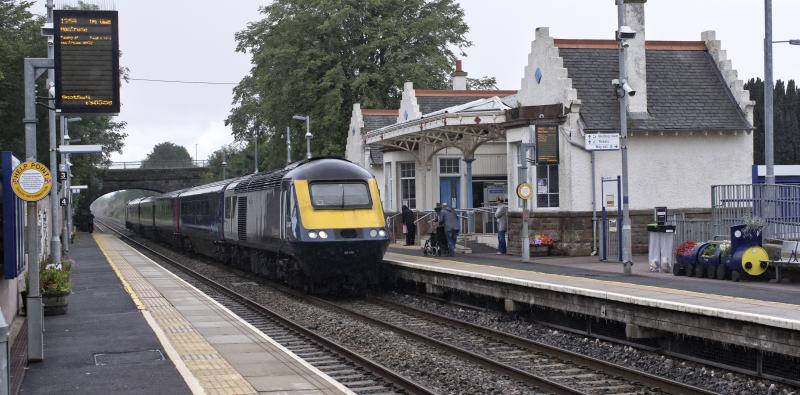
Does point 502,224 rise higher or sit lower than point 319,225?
lower

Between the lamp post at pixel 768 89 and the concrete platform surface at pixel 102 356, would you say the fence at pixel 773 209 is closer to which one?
the lamp post at pixel 768 89

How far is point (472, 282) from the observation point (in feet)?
63.5

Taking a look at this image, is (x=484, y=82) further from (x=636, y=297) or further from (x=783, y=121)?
(x=636, y=297)

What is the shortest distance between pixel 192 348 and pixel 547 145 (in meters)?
14.7

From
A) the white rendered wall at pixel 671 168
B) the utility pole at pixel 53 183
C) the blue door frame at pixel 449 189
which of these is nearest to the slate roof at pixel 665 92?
the white rendered wall at pixel 671 168

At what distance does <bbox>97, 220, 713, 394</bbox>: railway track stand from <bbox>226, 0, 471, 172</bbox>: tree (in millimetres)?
34400

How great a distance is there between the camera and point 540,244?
26.5m

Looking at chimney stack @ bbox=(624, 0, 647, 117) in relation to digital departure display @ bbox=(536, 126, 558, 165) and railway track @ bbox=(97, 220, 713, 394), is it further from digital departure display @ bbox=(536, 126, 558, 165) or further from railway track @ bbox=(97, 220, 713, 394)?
railway track @ bbox=(97, 220, 713, 394)

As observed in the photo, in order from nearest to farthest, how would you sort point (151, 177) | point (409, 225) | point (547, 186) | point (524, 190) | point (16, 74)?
point (524, 190) < point (547, 186) < point (409, 225) < point (16, 74) < point (151, 177)

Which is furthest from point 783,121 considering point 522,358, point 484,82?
point 522,358

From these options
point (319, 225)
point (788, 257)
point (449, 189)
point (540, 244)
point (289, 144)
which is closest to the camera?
point (788, 257)

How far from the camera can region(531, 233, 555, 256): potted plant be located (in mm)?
26469

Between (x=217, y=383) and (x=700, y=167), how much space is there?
19801 mm

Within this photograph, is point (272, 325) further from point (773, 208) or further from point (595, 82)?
point (595, 82)
